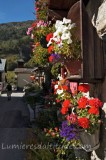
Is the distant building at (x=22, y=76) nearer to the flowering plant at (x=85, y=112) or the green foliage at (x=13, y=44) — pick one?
the green foliage at (x=13, y=44)

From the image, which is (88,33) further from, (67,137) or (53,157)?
(53,157)

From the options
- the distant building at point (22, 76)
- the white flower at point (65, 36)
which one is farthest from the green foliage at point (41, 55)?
the distant building at point (22, 76)

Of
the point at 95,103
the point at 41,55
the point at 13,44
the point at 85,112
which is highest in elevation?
the point at 13,44

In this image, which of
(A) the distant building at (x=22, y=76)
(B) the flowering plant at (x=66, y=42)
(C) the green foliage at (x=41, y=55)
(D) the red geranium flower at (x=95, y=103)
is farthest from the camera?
(A) the distant building at (x=22, y=76)

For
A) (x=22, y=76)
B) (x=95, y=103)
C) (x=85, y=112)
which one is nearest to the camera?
(x=95, y=103)

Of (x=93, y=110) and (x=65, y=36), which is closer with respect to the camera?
(x=93, y=110)

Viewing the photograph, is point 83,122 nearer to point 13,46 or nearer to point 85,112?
point 85,112

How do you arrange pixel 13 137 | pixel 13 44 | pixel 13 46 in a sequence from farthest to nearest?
pixel 13 44 < pixel 13 46 < pixel 13 137

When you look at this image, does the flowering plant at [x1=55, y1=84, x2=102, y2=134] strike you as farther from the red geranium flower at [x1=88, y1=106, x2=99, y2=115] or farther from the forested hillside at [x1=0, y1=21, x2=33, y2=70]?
the forested hillside at [x1=0, y1=21, x2=33, y2=70]

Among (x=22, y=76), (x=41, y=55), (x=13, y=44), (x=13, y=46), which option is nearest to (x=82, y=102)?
(x=41, y=55)

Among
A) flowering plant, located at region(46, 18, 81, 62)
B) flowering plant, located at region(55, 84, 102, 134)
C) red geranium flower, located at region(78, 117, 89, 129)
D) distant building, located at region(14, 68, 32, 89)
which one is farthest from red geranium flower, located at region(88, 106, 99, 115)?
distant building, located at region(14, 68, 32, 89)

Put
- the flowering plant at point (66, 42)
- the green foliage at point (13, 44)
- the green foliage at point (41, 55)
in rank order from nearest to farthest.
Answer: the flowering plant at point (66, 42) → the green foliage at point (41, 55) → the green foliage at point (13, 44)

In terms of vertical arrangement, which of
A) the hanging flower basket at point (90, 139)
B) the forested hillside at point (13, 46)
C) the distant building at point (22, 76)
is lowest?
the distant building at point (22, 76)

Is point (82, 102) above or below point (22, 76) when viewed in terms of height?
above
